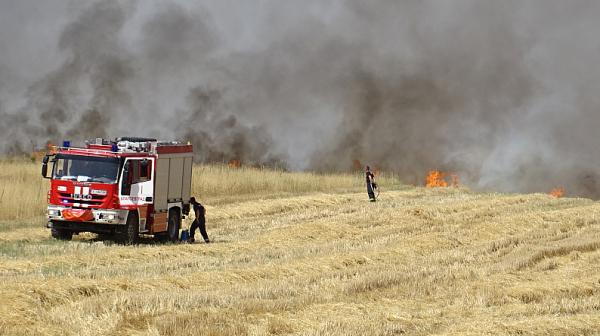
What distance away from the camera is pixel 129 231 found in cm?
1543

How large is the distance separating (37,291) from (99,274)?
2390 millimetres

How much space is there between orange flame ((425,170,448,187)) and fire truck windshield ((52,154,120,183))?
26.8 m

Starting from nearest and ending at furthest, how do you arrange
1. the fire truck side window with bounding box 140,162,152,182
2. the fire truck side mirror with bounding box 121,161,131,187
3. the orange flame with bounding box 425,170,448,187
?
1. the fire truck side mirror with bounding box 121,161,131,187
2. the fire truck side window with bounding box 140,162,152,182
3. the orange flame with bounding box 425,170,448,187

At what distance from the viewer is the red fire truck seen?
15.1m

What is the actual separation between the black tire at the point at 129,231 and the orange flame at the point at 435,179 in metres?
26.2

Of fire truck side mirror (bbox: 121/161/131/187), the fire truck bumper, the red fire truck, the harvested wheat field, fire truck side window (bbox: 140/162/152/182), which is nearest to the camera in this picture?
the harvested wheat field

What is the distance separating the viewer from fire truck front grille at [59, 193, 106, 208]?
15148 millimetres

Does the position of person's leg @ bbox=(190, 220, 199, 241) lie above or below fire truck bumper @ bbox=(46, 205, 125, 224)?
below

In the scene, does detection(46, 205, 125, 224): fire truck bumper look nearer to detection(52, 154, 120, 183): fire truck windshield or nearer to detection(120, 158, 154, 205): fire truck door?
detection(120, 158, 154, 205): fire truck door

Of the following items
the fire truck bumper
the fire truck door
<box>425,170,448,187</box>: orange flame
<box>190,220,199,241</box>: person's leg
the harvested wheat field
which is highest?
<box>425,170,448,187</box>: orange flame

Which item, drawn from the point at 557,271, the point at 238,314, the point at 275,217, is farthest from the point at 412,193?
the point at 238,314

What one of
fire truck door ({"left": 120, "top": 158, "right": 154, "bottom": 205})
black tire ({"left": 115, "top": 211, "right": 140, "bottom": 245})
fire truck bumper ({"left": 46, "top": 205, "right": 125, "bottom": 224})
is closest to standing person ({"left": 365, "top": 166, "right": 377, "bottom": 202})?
fire truck door ({"left": 120, "top": 158, "right": 154, "bottom": 205})

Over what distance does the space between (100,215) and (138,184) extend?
118cm

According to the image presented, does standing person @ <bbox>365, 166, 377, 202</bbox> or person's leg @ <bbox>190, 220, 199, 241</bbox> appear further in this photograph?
standing person @ <bbox>365, 166, 377, 202</bbox>
